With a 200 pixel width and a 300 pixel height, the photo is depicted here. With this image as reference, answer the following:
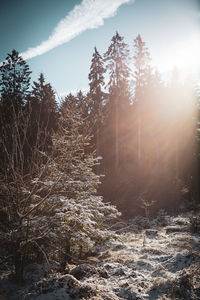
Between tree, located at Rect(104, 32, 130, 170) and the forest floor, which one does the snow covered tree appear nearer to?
the forest floor

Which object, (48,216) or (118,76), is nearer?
(48,216)

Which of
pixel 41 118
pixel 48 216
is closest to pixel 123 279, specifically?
pixel 48 216

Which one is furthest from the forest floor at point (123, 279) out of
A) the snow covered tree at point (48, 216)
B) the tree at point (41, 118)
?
the tree at point (41, 118)

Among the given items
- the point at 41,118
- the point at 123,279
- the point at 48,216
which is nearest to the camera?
the point at 48,216

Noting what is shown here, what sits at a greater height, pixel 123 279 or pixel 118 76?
pixel 118 76

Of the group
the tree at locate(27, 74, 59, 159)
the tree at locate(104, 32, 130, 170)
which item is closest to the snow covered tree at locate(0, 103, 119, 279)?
the tree at locate(27, 74, 59, 159)

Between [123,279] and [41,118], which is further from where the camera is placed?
[41,118]

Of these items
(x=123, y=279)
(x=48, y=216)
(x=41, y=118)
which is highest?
(x=41, y=118)

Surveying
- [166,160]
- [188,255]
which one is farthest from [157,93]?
[188,255]

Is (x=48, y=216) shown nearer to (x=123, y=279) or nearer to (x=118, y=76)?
(x=123, y=279)

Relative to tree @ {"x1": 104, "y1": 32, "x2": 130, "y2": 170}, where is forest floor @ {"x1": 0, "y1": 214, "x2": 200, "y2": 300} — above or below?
below

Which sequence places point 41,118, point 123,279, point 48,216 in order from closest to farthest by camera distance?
point 48,216, point 123,279, point 41,118

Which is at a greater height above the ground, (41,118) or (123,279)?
(41,118)

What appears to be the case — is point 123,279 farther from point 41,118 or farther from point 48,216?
point 41,118
